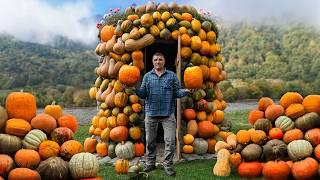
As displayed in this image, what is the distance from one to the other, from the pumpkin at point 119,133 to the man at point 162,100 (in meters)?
1.78

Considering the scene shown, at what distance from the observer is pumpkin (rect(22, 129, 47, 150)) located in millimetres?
6449

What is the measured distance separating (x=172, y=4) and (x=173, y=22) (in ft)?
2.22

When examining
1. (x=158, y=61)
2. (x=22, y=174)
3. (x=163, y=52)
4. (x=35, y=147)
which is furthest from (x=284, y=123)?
(x=163, y=52)

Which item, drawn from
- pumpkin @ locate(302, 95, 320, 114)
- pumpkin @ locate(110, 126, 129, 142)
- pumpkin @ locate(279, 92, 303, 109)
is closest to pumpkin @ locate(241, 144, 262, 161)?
pumpkin @ locate(279, 92, 303, 109)

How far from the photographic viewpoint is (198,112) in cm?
1113

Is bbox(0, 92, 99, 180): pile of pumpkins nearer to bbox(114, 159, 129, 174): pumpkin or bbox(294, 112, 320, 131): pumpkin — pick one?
bbox(114, 159, 129, 174): pumpkin

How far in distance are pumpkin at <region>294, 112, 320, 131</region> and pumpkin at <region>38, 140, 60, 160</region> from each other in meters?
4.20

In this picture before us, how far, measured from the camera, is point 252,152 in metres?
8.55

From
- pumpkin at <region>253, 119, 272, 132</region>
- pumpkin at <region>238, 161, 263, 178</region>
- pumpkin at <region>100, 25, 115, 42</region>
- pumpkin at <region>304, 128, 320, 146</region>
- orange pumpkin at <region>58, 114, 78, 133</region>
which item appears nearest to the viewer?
orange pumpkin at <region>58, 114, 78, 133</region>

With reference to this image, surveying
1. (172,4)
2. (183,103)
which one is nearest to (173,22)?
(172,4)

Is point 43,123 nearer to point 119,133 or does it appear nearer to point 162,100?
point 162,100

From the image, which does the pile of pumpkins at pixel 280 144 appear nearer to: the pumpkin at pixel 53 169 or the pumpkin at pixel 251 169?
the pumpkin at pixel 251 169

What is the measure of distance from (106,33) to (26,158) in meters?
5.50

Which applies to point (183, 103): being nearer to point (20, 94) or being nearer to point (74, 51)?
point (20, 94)
